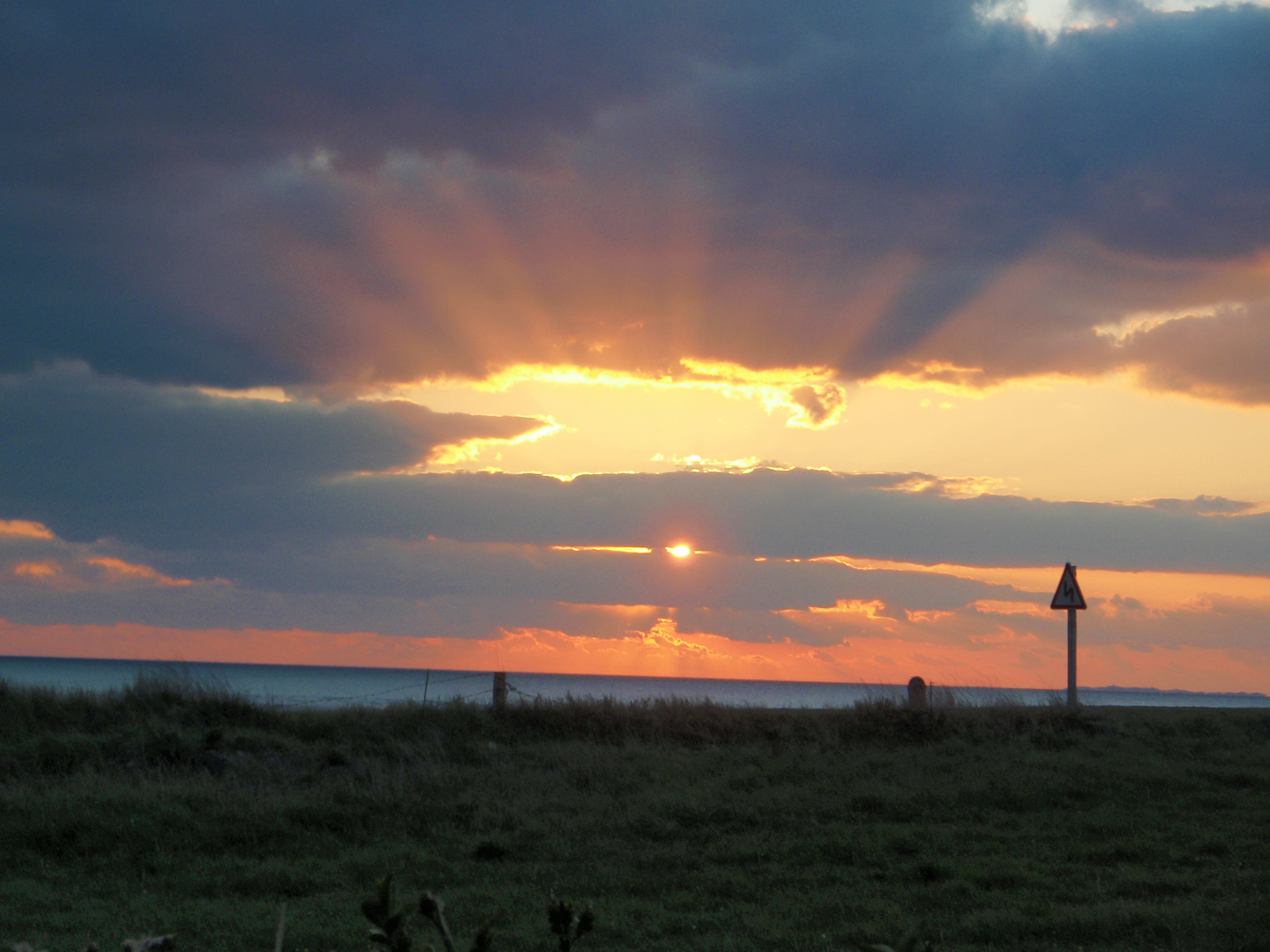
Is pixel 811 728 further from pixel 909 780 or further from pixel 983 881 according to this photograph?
pixel 983 881

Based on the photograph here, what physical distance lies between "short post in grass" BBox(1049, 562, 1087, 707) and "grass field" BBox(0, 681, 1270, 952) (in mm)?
667

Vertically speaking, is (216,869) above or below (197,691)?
below

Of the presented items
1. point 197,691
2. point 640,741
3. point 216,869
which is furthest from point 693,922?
point 197,691

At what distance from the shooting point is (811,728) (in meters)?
18.8

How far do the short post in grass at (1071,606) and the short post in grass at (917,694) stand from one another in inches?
105

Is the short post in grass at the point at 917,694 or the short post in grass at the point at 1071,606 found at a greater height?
the short post in grass at the point at 1071,606

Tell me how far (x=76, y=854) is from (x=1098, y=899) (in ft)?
34.8

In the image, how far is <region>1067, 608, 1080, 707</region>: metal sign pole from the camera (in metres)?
19.0

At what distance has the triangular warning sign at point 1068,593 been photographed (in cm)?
1902

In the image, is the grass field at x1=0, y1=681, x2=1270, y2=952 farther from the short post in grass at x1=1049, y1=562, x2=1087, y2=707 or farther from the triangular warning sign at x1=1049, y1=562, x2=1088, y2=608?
the triangular warning sign at x1=1049, y1=562, x2=1088, y2=608

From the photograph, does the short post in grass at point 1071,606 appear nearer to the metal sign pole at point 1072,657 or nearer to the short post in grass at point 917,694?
the metal sign pole at point 1072,657

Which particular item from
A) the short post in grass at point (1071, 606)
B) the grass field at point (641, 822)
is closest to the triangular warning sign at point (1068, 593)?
the short post in grass at point (1071, 606)

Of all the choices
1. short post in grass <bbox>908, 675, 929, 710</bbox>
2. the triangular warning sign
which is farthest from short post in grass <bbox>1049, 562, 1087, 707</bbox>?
short post in grass <bbox>908, 675, 929, 710</bbox>

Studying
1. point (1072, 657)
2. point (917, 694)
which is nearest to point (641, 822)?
point (917, 694)
